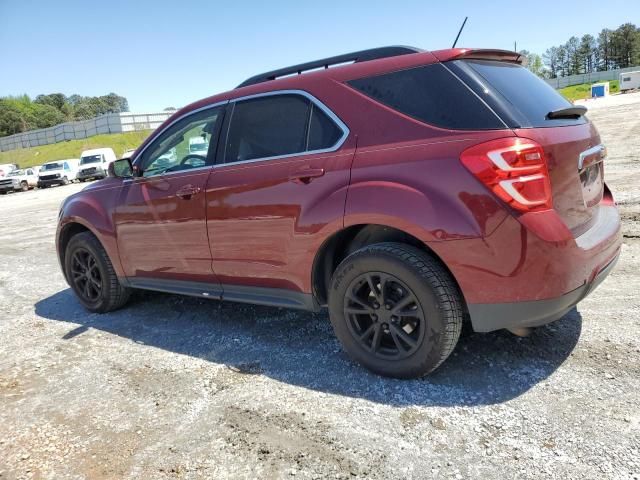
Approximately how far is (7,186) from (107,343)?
3346 cm

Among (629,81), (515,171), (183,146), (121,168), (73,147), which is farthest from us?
(629,81)

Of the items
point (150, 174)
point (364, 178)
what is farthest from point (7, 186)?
point (364, 178)

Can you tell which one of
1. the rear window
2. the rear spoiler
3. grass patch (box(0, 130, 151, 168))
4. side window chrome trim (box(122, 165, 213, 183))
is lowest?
side window chrome trim (box(122, 165, 213, 183))

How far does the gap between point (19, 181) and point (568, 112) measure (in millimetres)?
36680

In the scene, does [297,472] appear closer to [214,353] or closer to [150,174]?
[214,353]

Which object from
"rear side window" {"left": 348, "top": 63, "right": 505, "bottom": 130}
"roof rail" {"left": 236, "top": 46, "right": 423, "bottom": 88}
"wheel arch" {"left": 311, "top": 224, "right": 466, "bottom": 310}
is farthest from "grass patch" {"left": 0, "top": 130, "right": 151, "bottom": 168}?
"rear side window" {"left": 348, "top": 63, "right": 505, "bottom": 130}

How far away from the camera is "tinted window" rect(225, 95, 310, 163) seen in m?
3.33

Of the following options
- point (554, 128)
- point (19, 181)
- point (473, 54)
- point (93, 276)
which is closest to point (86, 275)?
point (93, 276)

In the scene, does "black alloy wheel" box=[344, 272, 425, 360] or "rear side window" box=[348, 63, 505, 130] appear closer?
"rear side window" box=[348, 63, 505, 130]

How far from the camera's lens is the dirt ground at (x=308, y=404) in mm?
2338

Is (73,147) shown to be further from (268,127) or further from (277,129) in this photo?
(277,129)

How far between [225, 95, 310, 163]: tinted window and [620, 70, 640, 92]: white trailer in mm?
86576

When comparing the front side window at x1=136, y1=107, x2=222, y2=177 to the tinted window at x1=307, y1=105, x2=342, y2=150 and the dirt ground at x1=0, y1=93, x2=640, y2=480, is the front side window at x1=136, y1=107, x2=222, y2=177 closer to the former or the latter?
the tinted window at x1=307, y1=105, x2=342, y2=150

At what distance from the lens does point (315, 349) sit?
11.8 feet
